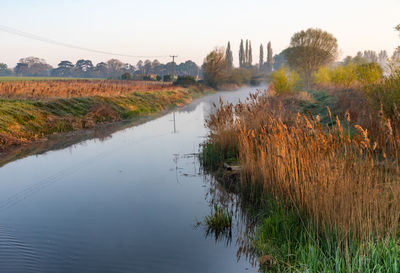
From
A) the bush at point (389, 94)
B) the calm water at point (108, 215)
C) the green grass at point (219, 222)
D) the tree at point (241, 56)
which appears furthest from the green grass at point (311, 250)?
the tree at point (241, 56)

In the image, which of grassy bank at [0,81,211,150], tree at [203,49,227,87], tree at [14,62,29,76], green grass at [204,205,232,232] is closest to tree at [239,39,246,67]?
tree at [203,49,227,87]

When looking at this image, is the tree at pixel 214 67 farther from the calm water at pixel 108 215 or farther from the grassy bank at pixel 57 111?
the calm water at pixel 108 215

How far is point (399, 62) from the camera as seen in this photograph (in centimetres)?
1044

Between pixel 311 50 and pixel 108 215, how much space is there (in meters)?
54.0

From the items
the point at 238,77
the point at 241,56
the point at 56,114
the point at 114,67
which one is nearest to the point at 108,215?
the point at 56,114

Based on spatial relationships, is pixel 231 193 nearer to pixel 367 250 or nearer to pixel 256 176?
pixel 256 176

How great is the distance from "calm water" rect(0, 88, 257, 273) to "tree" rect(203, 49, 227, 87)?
168 feet

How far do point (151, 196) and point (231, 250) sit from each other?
121 inches

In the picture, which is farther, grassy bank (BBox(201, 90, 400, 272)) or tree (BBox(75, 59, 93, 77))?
tree (BBox(75, 59, 93, 77))

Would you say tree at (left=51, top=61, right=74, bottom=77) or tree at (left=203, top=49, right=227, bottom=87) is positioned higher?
tree at (left=51, top=61, right=74, bottom=77)

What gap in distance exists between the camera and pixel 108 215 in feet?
22.0

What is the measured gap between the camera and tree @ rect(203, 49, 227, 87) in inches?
2421

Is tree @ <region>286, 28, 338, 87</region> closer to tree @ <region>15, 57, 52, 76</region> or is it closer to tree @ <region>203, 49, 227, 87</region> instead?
tree @ <region>203, 49, 227, 87</region>

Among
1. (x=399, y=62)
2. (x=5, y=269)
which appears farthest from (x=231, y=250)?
(x=399, y=62)
